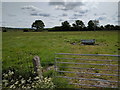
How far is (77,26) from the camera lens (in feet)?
231

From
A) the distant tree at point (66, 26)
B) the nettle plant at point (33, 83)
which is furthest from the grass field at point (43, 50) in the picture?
the distant tree at point (66, 26)

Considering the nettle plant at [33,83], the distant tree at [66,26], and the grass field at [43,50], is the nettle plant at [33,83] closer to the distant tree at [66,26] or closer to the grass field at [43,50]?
the grass field at [43,50]

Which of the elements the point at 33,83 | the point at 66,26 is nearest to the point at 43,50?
the point at 33,83

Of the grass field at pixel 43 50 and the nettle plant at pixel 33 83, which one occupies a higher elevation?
the grass field at pixel 43 50

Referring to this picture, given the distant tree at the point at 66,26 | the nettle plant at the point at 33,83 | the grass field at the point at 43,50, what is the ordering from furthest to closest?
1. the distant tree at the point at 66,26
2. the grass field at the point at 43,50
3. the nettle plant at the point at 33,83

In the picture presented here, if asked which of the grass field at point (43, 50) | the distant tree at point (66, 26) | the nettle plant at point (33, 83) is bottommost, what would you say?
the nettle plant at point (33, 83)

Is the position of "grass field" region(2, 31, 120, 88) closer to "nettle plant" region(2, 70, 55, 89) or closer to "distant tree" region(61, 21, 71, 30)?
"nettle plant" region(2, 70, 55, 89)

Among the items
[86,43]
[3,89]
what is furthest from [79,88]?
[86,43]

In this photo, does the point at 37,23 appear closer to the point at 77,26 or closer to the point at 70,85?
the point at 77,26

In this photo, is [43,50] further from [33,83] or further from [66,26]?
[66,26]

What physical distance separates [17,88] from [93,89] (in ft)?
9.15

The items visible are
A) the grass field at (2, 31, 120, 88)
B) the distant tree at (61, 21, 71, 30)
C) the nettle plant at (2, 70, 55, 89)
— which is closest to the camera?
the nettle plant at (2, 70, 55, 89)

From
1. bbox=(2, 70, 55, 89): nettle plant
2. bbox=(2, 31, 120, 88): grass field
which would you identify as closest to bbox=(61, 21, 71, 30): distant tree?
bbox=(2, 31, 120, 88): grass field

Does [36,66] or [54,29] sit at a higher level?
[54,29]
